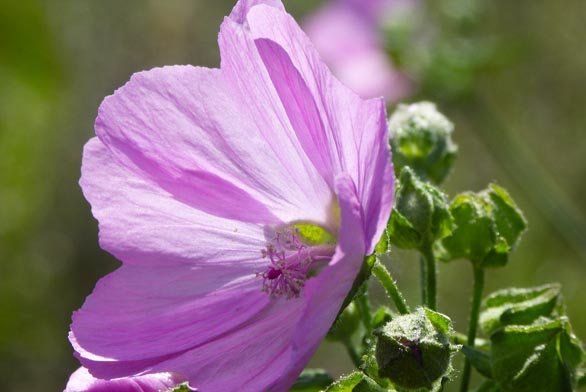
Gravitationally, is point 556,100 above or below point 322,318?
above

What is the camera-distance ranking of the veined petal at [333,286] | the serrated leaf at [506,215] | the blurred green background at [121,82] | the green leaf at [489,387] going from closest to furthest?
the veined petal at [333,286]
the green leaf at [489,387]
the serrated leaf at [506,215]
the blurred green background at [121,82]

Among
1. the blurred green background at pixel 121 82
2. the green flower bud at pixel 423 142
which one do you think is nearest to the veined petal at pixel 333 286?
the green flower bud at pixel 423 142

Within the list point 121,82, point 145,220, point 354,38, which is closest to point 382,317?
point 145,220

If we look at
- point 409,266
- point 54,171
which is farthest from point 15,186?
point 409,266

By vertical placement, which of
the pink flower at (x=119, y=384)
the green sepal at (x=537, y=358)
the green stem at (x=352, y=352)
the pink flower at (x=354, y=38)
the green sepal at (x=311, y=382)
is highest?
the pink flower at (x=354, y=38)

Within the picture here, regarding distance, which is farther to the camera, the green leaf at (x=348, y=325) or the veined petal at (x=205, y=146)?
the green leaf at (x=348, y=325)

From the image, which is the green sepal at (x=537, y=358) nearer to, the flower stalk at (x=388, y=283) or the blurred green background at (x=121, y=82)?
the flower stalk at (x=388, y=283)

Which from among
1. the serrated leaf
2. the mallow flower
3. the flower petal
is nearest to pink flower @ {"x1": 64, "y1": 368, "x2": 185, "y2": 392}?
the mallow flower

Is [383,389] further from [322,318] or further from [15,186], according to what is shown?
[15,186]
